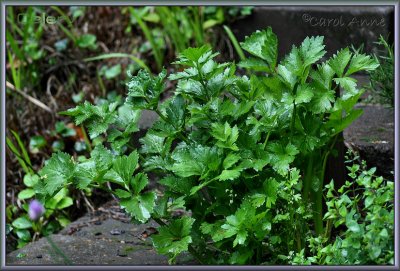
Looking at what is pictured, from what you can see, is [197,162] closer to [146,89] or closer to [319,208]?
[146,89]

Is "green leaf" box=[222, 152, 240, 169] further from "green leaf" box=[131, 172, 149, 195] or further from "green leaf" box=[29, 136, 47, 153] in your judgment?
"green leaf" box=[29, 136, 47, 153]

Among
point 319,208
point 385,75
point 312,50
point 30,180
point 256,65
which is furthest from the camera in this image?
point 30,180

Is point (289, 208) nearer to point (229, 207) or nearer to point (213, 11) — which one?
point (229, 207)

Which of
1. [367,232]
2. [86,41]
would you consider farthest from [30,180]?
[367,232]

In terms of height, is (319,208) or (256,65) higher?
(256,65)

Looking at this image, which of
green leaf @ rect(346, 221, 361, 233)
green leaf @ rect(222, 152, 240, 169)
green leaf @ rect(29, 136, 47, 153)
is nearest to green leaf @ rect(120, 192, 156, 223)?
green leaf @ rect(222, 152, 240, 169)

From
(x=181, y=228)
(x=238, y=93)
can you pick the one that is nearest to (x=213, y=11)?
(x=238, y=93)

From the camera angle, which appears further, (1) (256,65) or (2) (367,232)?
(1) (256,65)
